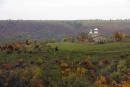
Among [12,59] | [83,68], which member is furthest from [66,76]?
[12,59]

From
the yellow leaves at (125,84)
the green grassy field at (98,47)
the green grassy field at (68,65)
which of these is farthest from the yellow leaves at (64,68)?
the yellow leaves at (125,84)

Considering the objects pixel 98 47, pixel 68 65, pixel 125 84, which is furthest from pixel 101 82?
pixel 98 47

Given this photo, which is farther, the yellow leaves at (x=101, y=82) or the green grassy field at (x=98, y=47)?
the green grassy field at (x=98, y=47)

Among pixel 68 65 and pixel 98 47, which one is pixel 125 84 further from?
pixel 98 47

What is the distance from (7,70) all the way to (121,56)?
39.5 meters

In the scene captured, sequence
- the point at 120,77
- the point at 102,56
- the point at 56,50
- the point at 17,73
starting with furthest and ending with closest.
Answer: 1. the point at 56,50
2. the point at 102,56
3. the point at 17,73
4. the point at 120,77

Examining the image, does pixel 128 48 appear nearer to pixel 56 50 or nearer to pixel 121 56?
pixel 121 56

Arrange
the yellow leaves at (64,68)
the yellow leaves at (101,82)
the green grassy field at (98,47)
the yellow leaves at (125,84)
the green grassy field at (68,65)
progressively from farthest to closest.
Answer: the green grassy field at (98,47) → the yellow leaves at (64,68) → the green grassy field at (68,65) → the yellow leaves at (101,82) → the yellow leaves at (125,84)

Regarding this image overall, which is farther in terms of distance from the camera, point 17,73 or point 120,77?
point 17,73

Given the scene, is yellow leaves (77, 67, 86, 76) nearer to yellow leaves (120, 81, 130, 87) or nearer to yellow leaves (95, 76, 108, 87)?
yellow leaves (95, 76, 108, 87)

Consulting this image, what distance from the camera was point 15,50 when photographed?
17350 cm

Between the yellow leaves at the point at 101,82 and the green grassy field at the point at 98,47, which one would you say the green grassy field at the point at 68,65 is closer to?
the green grassy field at the point at 98,47

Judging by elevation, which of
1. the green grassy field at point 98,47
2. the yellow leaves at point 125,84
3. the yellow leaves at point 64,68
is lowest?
the yellow leaves at point 64,68

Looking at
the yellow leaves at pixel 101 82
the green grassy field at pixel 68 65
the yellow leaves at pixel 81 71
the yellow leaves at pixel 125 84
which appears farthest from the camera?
the yellow leaves at pixel 81 71
